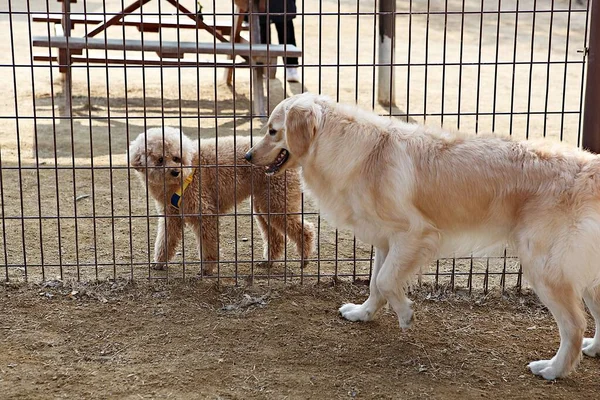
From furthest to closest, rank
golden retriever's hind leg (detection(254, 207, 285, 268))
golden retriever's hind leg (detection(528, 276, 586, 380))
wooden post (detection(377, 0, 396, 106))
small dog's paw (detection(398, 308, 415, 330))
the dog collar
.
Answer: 1. wooden post (detection(377, 0, 396, 106))
2. golden retriever's hind leg (detection(254, 207, 285, 268))
3. the dog collar
4. small dog's paw (detection(398, 308, 415, 330))
5. golden retriever's hind leg (detection(528, 276, 586, 380))

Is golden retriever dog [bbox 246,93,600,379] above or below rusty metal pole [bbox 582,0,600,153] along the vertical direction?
below

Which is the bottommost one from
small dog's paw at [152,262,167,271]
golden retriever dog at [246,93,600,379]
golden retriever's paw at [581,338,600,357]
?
golden retriever's paw at [581,338,600,357]

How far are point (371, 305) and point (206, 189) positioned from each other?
145 centimetres

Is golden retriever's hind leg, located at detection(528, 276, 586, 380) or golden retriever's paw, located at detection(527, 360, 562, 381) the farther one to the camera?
golden retriever's paw, located at detection(527, 360, 562, 381)

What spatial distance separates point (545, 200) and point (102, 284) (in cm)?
260

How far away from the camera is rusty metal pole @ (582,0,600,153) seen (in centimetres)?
425

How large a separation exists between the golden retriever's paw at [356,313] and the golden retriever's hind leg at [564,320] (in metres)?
0.99

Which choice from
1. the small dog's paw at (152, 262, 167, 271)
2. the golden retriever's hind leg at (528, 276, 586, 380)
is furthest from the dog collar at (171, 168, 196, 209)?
the golden retriever's hind leg at (528, 276, 586, 380)

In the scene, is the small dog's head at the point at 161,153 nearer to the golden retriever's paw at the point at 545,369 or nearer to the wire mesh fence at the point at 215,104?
the wire mesh fence at the point at 215,104

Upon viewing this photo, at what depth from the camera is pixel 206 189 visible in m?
5.07

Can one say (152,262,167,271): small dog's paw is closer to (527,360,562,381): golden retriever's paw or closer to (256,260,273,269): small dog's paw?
(256,260,273,269): small dog's paw

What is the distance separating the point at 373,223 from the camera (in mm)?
3867

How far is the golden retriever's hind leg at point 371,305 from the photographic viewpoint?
420 centimetres

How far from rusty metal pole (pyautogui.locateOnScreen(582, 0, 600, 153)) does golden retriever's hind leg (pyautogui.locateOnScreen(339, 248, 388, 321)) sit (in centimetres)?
136
